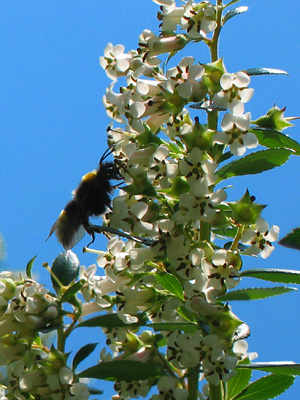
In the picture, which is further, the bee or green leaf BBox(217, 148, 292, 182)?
the bee

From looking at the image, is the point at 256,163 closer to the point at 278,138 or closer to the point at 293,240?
the point at 278,138

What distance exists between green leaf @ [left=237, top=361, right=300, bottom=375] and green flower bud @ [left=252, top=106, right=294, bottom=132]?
441 mm

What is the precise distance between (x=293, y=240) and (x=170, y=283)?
277 millimetres

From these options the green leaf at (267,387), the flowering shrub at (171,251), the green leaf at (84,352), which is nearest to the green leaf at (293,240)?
the flowering shrub at (171,251)

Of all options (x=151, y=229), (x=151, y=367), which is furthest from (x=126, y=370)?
(x=151, y=229)

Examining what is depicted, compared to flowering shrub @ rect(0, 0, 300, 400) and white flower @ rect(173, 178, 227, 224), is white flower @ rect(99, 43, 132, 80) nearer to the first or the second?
flowering shrub @ rect(0, 0, 300, 400)

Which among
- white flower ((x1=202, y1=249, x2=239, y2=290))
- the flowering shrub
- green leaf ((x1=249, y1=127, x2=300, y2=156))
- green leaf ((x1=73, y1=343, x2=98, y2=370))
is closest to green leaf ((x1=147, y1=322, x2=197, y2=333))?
the flowering shrub

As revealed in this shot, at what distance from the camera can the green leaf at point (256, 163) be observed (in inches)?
41.8

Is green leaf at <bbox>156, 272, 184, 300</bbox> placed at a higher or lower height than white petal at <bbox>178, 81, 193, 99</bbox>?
lower

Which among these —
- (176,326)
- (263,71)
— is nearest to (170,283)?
(176,326)

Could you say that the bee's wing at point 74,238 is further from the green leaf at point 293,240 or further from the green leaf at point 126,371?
the green leaf at point 293,240

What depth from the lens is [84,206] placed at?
5.03 feet

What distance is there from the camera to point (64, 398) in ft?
3.69

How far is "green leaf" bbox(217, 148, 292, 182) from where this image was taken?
3.48ft
